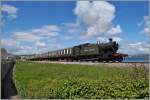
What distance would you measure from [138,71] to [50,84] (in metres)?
3.71

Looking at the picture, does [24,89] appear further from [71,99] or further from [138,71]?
[138,71]

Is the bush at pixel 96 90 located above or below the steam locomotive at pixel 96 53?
below

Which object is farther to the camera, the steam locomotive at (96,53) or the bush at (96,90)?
the steam locomotive at (96,53)

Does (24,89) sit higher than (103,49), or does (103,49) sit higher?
(103,49)

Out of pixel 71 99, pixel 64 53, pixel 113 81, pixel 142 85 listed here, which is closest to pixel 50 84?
pixel 71 99

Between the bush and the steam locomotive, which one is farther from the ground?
the steam locomotive

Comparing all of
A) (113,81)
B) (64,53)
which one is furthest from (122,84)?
(64,53)

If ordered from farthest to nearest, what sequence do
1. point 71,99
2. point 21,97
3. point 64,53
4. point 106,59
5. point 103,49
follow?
point 64,53 < point 103,49 < point 106,59 < point 21,97 < point 71,99

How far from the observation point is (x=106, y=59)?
29.7 m

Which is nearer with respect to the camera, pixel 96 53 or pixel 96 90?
pixel 96 90

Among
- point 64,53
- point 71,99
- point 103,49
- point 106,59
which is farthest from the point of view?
point 64,53

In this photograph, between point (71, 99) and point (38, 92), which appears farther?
point (38, 92)

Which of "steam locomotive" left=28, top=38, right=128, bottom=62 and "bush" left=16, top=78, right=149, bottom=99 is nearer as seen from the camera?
"bush" left=16, top=78, right=149, bottom=99

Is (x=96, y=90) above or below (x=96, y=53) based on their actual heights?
below
